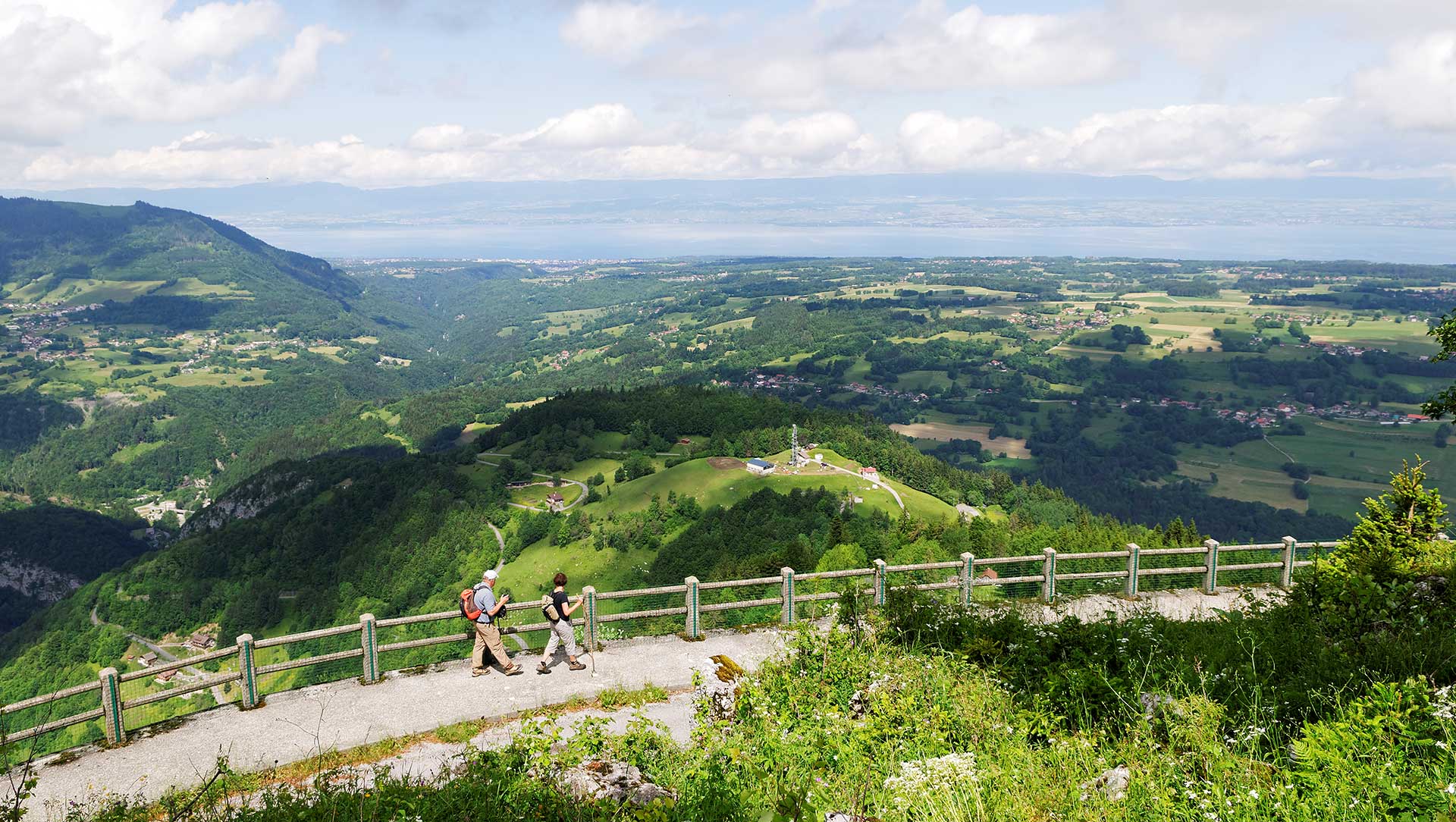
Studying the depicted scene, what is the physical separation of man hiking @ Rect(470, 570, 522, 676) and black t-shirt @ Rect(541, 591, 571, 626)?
0.91 meters

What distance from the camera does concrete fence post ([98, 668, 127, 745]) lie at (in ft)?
43.1

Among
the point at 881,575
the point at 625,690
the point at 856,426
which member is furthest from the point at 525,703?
the point at 856,426

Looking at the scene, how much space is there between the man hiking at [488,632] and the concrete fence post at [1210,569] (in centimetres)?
1715

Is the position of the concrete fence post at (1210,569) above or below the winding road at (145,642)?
above

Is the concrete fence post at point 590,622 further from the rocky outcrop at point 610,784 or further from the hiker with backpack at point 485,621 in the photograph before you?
the rocky outcrop at point 610,784

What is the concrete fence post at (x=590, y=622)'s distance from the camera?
1612cm

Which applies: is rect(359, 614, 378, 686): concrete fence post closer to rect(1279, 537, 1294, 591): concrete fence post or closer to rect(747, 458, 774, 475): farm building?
rect(1279, 537, 1294, 591): concrete fence post

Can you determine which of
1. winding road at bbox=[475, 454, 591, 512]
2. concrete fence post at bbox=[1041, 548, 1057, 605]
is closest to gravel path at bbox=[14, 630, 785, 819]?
concrete fence post at bbox=[1041, 548, 1057, 605]

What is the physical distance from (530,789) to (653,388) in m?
172

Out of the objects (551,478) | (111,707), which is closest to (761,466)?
(551,478)

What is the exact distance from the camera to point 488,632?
50.3ft

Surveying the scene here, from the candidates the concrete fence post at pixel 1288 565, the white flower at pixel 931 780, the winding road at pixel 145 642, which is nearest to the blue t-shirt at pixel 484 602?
the white flower at pixel 931 780

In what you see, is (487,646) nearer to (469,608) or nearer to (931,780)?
(469,608)

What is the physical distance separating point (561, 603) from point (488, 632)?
1.57 metres
